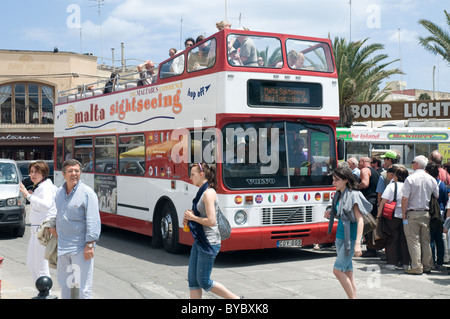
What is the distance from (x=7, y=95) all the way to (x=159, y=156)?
3101 centimetres

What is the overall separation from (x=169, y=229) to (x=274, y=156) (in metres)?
2.63

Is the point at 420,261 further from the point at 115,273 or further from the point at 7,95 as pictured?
the point at 7,95

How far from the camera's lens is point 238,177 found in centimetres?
943

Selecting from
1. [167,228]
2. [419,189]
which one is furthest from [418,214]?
[167,228]

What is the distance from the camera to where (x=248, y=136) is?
9523 millimetres

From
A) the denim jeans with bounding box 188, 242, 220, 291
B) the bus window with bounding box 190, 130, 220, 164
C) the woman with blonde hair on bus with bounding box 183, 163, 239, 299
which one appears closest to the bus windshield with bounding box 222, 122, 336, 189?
the bus window with bounding box 190, 130, 220, 164

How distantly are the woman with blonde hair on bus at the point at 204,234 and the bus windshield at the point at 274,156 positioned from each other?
322 cm

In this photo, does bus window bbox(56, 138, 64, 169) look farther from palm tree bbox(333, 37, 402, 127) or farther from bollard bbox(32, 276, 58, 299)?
palm tree bbox(333, 37, 402, 127)

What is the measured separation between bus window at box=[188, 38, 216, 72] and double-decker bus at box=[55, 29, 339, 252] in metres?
0.02

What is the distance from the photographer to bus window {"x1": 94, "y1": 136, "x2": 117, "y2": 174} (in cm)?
1291

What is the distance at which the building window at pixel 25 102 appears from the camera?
38.8 m

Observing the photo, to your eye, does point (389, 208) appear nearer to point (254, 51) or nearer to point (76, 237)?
point (254, 51)

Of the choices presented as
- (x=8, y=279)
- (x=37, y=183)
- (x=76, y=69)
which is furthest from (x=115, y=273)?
(x=76, y=69)

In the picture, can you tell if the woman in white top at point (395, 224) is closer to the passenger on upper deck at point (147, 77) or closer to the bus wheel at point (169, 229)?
the bus wheel at point (169, 229)
